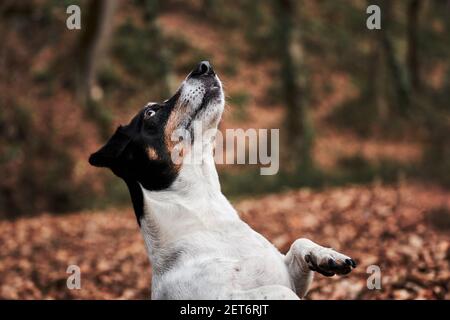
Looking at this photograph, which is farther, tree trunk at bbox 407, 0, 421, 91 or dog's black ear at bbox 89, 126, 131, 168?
tree trunk at bbox 407, 0, 421, 91

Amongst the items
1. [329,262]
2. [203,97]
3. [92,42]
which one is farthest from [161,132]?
[92,42]

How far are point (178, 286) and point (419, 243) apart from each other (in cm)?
561

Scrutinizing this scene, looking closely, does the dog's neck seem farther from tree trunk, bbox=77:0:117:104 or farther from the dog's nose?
tree trunk, bbox=77:0:117:104

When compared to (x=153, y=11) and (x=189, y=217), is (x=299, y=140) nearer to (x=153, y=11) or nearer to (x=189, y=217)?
(x=153, y=11)

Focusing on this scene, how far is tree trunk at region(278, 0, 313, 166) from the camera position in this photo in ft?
53.6

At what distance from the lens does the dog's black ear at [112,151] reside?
4520mm

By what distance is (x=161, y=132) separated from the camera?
14.6 ft

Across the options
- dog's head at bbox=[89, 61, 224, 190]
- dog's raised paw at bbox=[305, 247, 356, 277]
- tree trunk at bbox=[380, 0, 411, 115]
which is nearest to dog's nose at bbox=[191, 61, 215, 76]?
dog's head at bbox=[89, 61, 224, 190]

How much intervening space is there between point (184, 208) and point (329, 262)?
1000mm

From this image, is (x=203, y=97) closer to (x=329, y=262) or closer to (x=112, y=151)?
(x=112, y=151)

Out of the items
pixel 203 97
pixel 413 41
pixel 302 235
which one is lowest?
pixel 302 235

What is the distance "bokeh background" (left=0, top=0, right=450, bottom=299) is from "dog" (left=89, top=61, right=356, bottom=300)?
691 mm

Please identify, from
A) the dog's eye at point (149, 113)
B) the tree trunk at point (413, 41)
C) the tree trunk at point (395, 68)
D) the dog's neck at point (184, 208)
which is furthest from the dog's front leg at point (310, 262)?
the tree trunk at point (413, 41)

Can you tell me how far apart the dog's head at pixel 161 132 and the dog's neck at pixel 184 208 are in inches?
3.1
